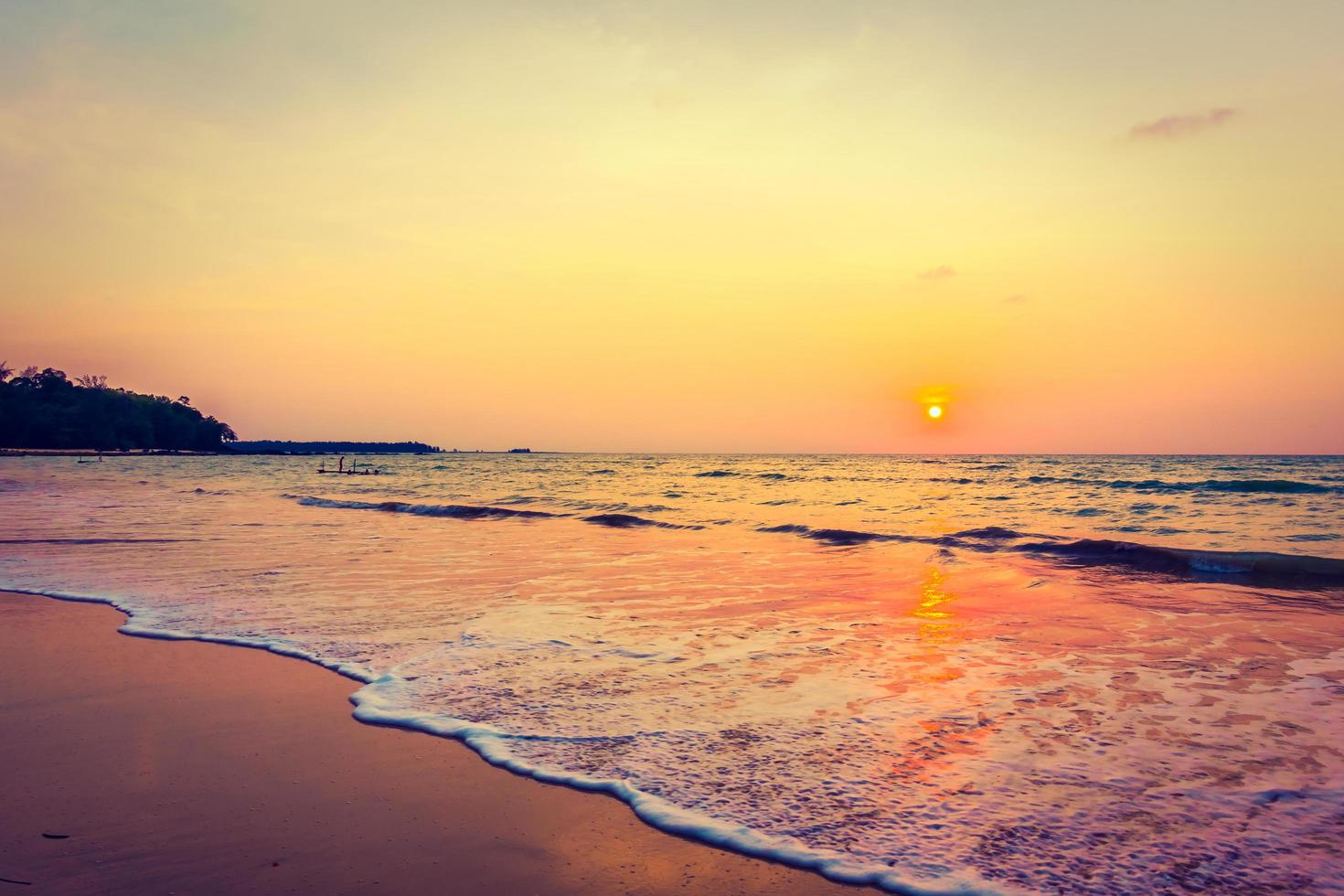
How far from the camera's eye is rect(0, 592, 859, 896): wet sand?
3.50 meters

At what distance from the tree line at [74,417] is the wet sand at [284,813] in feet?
521

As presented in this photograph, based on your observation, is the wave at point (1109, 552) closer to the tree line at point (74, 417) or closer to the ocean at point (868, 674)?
the ocean at point (868, 674)

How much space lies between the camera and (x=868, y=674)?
709 cm

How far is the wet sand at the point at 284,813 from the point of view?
3.50m

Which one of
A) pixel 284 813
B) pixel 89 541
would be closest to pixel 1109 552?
pixel 284 813

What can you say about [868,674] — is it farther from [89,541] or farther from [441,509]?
[441,509]

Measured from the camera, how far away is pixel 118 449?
14238 centimetres

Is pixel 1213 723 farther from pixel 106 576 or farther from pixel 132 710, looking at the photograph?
pixel 106 576

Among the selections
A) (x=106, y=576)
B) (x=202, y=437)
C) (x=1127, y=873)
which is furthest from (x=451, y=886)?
(x=202, y=437)

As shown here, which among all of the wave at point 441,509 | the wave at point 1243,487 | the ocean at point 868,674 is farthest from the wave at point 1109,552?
the wave at point 1243,487

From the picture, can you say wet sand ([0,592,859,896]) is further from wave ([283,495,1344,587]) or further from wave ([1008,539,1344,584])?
wave ([1008,539,1344,584])

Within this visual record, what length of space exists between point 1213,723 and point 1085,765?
5.46 feet

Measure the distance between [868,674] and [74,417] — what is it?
166 metres

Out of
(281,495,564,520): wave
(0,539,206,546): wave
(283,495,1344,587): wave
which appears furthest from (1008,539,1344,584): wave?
(0,539,206,546): wave
